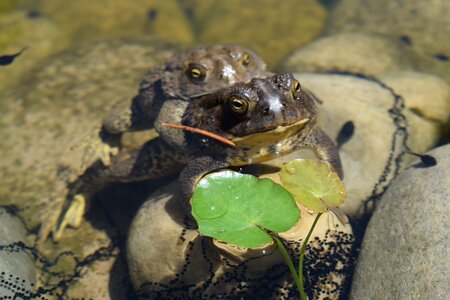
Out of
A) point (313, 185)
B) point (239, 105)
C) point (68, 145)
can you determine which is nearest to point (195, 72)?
point (239, 105)

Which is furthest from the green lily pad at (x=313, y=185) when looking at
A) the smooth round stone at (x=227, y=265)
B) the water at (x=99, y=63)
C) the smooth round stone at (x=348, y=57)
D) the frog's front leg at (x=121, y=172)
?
the smooth round stone at (x=348, y=57)

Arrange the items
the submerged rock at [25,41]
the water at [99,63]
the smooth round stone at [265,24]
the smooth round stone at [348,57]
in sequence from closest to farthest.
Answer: the water at [99,63]
the smooth round stone at [348,57]
the submerged rock at [25,41]
the smooth round stone at [265,24]

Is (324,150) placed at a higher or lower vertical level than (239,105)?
lower

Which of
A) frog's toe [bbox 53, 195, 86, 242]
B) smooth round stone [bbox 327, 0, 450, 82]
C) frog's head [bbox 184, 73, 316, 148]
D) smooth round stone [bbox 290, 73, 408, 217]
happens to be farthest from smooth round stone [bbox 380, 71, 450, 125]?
frog's toe [bbox 53, 195, 86, 242]

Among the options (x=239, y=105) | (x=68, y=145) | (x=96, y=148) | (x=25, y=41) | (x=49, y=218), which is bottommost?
(x=49, y=218)

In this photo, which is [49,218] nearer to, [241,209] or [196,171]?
[196,171]

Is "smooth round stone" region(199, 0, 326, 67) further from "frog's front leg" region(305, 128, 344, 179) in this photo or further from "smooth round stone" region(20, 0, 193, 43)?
"frog's front leg" region(305, 128, 344, 179)

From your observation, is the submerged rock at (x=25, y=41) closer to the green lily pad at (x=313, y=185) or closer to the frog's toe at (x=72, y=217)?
the frog's toe at (x=72, y=217)

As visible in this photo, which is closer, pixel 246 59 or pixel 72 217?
pixel 246 59
